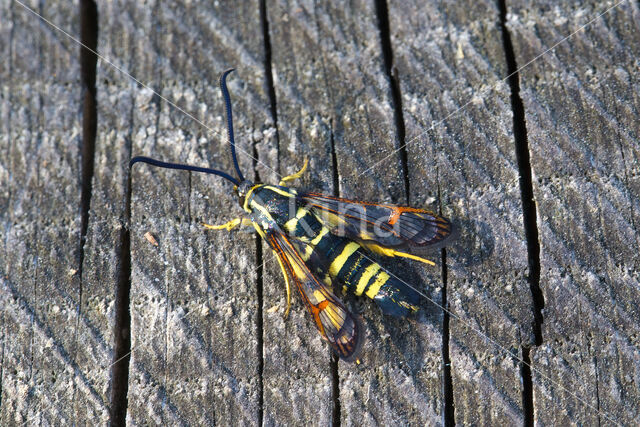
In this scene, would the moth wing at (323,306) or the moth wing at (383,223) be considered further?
the moth wing at (383,223)

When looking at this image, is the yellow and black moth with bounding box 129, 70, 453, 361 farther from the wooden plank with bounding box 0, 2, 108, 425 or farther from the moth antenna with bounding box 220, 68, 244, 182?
the wooden plank with bounding box 0, 2, 108, 425

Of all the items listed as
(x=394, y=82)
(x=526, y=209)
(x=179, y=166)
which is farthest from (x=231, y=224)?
(x=526, y=209)

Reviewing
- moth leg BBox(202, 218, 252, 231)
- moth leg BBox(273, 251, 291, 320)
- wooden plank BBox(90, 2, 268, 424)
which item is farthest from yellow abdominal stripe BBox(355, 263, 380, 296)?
moth leg BBox(202, 218, 252, 231)

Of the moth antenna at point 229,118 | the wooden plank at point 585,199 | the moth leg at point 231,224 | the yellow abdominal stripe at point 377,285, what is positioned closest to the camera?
the wooden plank at point 585,199

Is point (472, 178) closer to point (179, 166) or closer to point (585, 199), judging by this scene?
point (585, 199)

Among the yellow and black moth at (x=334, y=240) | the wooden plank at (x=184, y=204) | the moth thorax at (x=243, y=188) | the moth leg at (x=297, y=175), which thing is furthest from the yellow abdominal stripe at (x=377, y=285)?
the moth thorax at (x=243, y=188)

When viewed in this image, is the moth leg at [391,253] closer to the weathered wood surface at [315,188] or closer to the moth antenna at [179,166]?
the weathered wood surface at [315,188]
